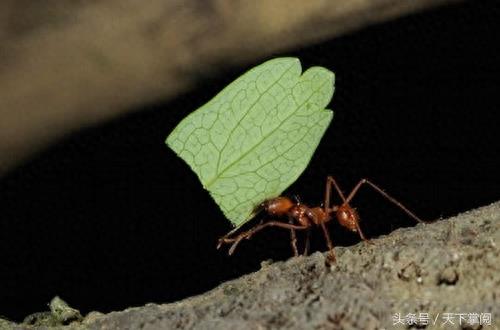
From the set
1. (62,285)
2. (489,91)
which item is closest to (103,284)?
(62,285)

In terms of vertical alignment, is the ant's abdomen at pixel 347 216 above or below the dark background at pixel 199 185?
Answer: below

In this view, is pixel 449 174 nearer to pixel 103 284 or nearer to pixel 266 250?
pixel 266 250

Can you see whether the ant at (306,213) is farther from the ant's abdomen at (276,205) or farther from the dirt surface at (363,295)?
the dirt surface at (363,295)

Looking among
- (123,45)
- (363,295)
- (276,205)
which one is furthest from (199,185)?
(363,295)

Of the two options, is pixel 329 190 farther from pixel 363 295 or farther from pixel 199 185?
pixel 363 295

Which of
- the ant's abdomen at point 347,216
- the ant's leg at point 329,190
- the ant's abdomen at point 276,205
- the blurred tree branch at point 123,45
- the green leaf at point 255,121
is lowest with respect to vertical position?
the ant's abdomen at point 347,216

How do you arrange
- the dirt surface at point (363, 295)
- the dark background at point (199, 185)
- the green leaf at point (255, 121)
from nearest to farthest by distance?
the dirt surface at point (363, 295) → the green leaf at point (255, 121) → the dark background at point (199, 185)

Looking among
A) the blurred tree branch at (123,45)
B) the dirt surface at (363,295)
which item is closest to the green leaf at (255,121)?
the blurred tree branch at (123,45)

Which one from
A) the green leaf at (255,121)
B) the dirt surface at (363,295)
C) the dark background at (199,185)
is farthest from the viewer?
the dark background at (199,185)
